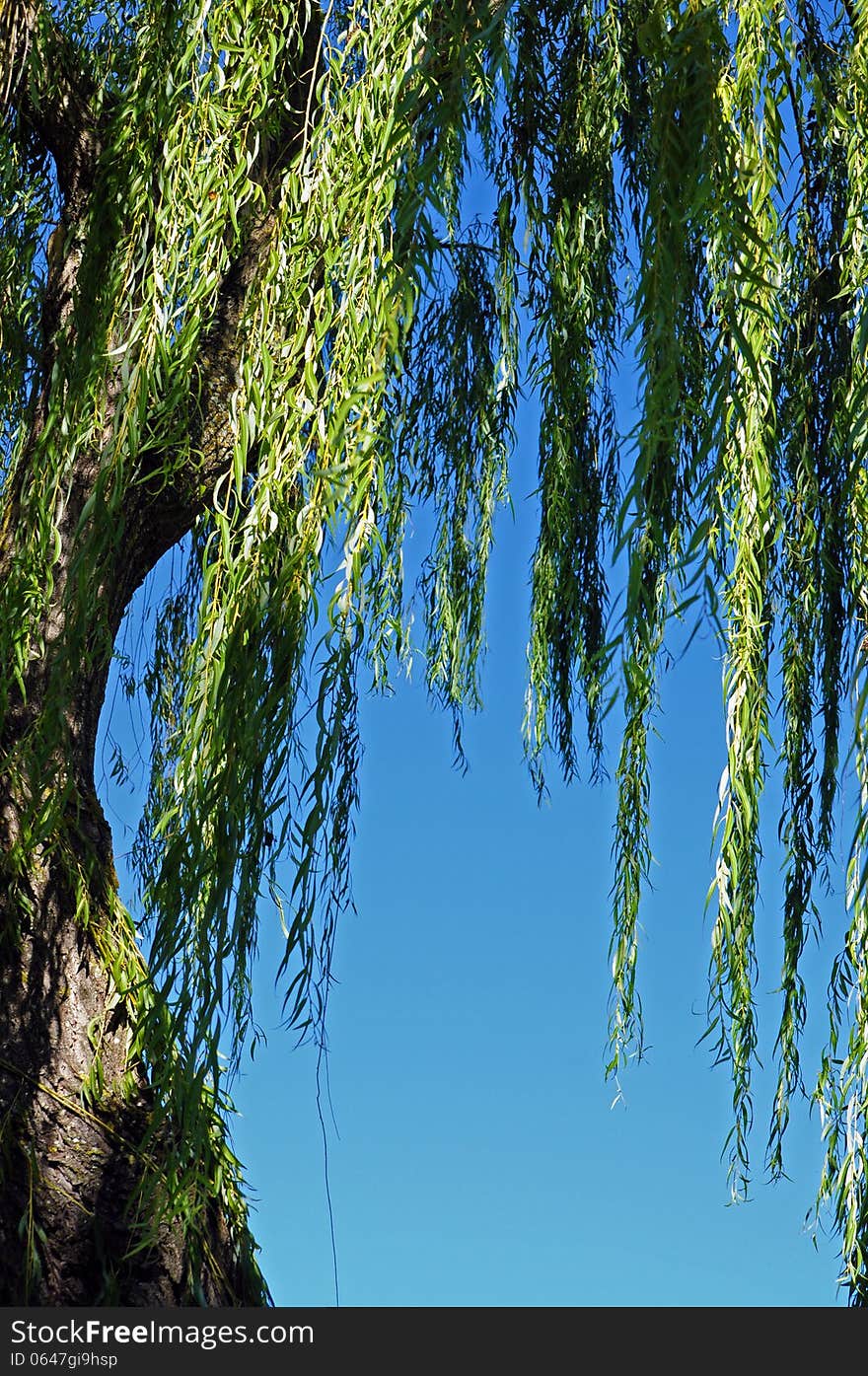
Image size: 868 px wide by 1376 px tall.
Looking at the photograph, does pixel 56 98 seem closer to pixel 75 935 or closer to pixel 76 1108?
pixel 75 935

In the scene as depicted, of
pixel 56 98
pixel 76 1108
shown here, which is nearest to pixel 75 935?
pixel 76 1108

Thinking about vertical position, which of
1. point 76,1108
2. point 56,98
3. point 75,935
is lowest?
point 76,1108

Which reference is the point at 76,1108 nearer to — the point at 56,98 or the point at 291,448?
the point at 291,448

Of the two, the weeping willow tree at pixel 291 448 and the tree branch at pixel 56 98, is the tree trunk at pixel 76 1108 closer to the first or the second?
the weeping willow tree at pixel 291 448

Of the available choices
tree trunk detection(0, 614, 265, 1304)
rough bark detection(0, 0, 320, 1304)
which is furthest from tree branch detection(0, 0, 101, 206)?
tree trunk detection(0, 614, 265, 1304)

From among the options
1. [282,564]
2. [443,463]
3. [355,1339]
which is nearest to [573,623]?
[443,463]

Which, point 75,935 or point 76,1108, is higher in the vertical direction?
point 75,935

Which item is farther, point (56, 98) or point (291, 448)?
point (56, 98)

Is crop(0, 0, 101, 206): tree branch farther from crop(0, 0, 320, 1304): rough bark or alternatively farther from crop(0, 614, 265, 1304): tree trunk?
crop(0, 614, 265, 1304): tree trunk

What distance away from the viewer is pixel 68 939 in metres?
1.99

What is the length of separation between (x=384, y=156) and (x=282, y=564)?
1.56 feet

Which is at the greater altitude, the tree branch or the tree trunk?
the tree branch

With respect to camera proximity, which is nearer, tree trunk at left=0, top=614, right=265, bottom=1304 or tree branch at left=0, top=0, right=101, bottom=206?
tree trunk at left=0, top=614, right=265, bottom=1304

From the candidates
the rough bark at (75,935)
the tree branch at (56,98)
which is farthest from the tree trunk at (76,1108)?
the tree branch at (56,98)
